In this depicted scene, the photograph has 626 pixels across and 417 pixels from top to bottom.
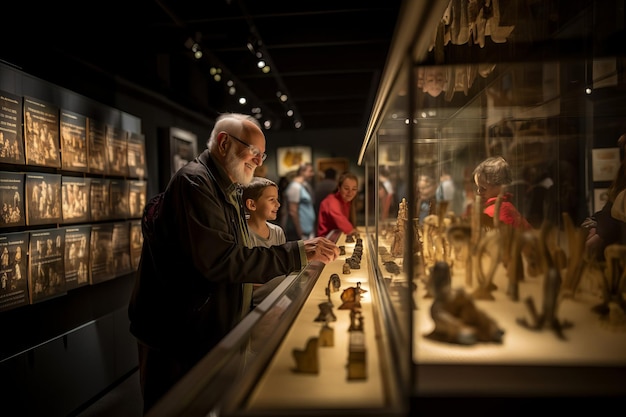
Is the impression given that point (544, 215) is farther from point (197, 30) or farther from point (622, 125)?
point (197, 30)

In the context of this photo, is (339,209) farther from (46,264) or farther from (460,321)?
(460,321)

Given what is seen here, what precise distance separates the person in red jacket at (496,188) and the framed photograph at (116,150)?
3646mm

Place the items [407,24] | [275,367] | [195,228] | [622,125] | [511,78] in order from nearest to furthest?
[407,24] < [275,367] < [511,78] < [195,228] < [622,125]

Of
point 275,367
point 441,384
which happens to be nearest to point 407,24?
point 441,384

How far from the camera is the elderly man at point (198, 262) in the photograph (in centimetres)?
211

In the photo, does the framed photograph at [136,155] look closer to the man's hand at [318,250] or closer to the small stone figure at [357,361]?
the man's hand at [318,250]

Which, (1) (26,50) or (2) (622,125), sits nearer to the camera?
(2) (622,125)

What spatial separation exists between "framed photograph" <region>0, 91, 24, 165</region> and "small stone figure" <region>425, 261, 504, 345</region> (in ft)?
9.91

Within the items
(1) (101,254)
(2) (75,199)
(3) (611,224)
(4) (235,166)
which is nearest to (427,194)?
(3) (611,224)

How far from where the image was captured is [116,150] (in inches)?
180

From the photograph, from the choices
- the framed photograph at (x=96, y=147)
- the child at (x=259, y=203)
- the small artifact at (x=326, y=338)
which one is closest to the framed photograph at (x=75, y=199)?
the framed photograph at (x=96, y=147)

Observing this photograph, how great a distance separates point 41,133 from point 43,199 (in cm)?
48

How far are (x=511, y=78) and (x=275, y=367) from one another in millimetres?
1483

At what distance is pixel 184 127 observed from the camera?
22.5 ft
